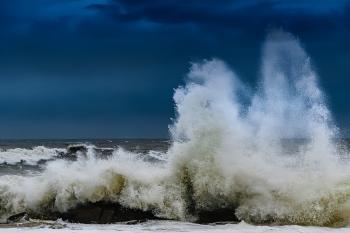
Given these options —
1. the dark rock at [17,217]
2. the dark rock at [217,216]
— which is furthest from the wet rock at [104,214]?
the dark rock at [217,216]

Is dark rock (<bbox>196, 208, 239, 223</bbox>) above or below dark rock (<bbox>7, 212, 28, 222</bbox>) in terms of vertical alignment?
above

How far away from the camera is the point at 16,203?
37.9 ft

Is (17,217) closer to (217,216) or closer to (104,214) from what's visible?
(104,214)

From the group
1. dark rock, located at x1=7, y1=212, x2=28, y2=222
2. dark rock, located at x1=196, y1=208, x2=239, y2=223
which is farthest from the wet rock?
dark rock, located at x1=196, y1=208, x2=239, y2=223

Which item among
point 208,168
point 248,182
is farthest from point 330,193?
point 208,168

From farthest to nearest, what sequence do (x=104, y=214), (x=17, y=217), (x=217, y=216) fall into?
1. (x=17, y=217)
2. (x=104, y=214)
3. (x=217, y=216)

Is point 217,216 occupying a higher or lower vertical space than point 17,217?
higher

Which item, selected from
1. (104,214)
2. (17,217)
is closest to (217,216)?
(104,214)

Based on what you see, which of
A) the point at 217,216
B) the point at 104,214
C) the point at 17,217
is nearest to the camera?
the point at 217,216

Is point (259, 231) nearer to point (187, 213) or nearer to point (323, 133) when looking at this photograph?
point (187, 213)

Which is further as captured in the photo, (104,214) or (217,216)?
(104,214)

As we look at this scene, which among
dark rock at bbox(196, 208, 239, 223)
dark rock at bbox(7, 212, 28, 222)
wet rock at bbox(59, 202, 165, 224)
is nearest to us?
dark rock at bbox(196, 208, 239, 223)

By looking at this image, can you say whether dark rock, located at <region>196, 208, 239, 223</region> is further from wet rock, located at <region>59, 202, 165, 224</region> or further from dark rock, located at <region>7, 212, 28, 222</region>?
dark rock, located at <region>7, 212, 28, 222</region>

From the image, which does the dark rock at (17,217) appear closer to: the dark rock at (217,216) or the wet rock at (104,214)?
the wet rock at (104,214)
